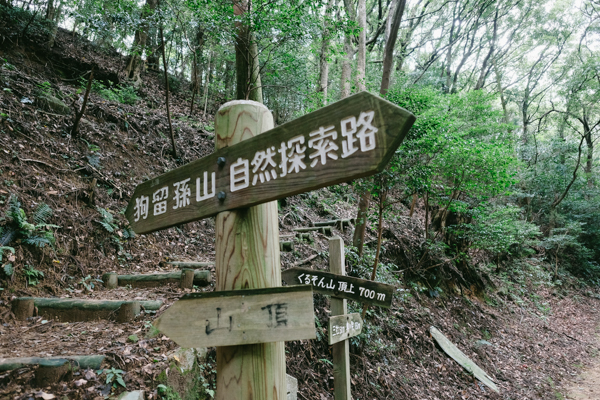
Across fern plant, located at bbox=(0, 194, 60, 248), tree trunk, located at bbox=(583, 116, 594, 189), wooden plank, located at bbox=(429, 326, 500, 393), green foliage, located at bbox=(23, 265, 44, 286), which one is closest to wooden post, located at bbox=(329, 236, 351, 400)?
green foliage, located at bbox=(23, 265, 44, 286)

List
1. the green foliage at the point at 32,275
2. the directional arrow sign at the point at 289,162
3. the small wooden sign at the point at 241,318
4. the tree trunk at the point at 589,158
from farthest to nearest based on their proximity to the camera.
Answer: the tree trunk at the point at 589,158 → the green foliage at the point at 32,275 → the small wooden sign at the point at 241,318 → the directional arrow sign at the point at 289,162

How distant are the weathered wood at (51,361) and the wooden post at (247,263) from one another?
4.98ft

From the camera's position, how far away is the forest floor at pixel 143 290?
9.30 feet

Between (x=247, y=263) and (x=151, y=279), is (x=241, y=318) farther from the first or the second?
(x=151, y=279)

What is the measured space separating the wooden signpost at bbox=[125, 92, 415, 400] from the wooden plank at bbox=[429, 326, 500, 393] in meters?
6.51

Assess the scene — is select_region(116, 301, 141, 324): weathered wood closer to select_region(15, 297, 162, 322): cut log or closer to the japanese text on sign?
select_region(15, 297, 162, 322): cut log

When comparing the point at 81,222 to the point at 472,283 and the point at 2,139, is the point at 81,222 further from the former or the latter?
the point at 472,283

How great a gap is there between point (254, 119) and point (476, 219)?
980 centimetres

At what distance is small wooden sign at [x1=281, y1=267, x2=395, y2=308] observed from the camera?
10.8 feet

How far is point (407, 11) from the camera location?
20266mm

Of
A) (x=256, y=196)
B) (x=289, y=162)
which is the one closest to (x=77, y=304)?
(x=256, y=196)

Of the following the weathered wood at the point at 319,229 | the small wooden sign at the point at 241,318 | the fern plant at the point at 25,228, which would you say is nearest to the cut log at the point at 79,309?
the fern plant at the point at 25,228

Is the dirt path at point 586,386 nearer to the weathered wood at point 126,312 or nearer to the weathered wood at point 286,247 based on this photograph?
the weathered wood at point 286,247

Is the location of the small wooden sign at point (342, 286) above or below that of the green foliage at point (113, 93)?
below
